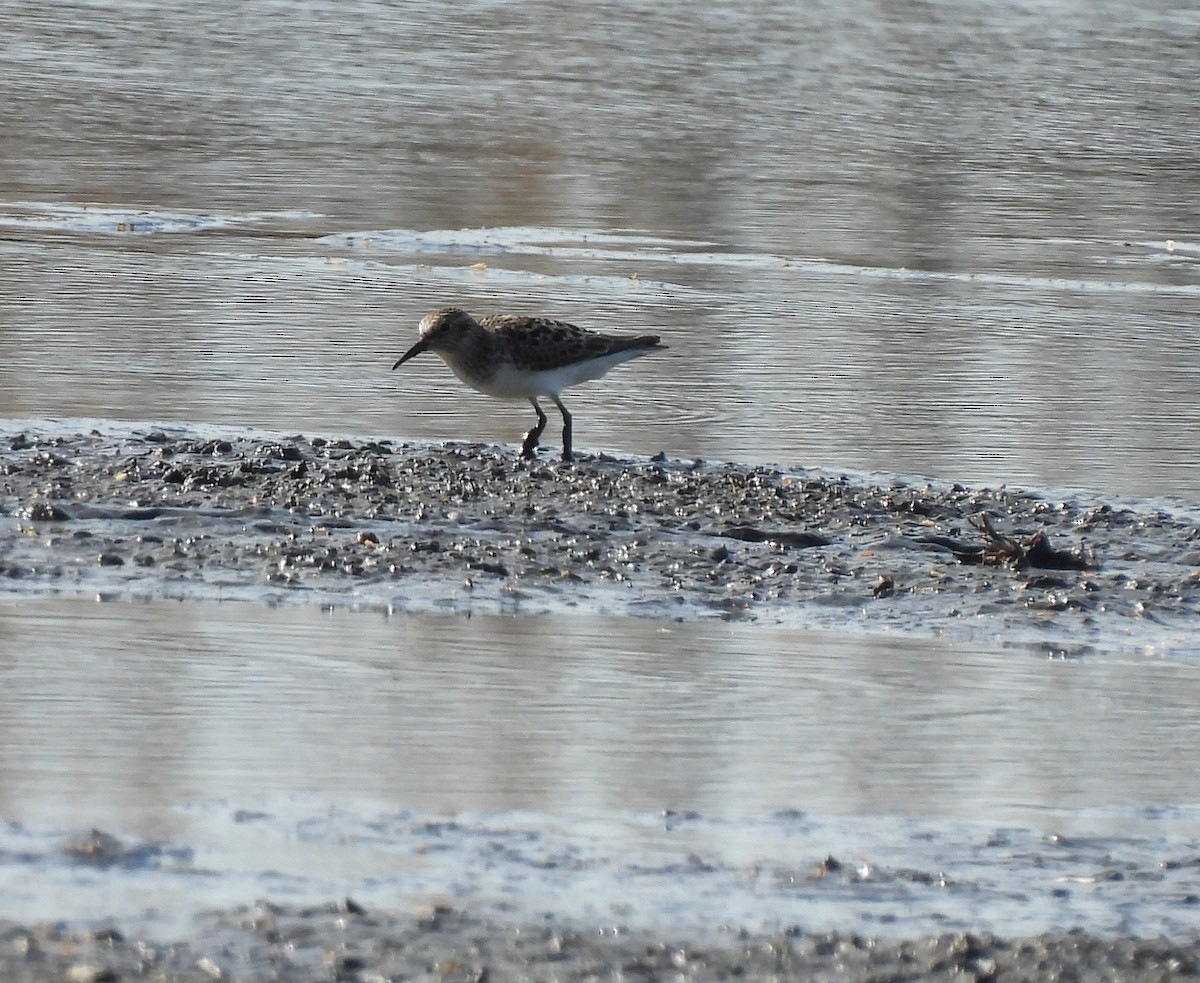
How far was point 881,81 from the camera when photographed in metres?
26.4

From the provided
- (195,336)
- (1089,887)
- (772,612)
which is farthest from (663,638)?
(195,336)

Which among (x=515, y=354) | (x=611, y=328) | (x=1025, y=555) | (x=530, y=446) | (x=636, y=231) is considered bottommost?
(x=636, y=231)

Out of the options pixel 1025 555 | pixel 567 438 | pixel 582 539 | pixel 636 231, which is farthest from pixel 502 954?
pixel 636 231

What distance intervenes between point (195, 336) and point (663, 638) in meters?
5.41

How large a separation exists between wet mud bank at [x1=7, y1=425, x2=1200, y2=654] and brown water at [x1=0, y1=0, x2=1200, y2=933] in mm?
363

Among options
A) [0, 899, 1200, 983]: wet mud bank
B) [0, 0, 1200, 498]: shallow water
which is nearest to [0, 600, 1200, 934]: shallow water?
[0, 899, 1200, 983]: wet mud bank

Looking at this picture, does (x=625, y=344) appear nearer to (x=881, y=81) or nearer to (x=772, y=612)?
(x=772, y=612)

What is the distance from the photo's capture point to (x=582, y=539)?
297 inches

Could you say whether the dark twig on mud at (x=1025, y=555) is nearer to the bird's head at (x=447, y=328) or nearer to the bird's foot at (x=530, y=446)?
the bird's foot at (x=530, y=446)

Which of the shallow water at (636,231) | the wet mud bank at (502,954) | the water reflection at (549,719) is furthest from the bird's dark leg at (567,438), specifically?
the wet mud bank at (502,954)

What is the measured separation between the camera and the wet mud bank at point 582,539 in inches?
275

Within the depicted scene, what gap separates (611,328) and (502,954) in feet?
26.5

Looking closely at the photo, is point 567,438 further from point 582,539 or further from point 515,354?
point 582,539

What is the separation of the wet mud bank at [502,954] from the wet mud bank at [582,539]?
8.50 ft
